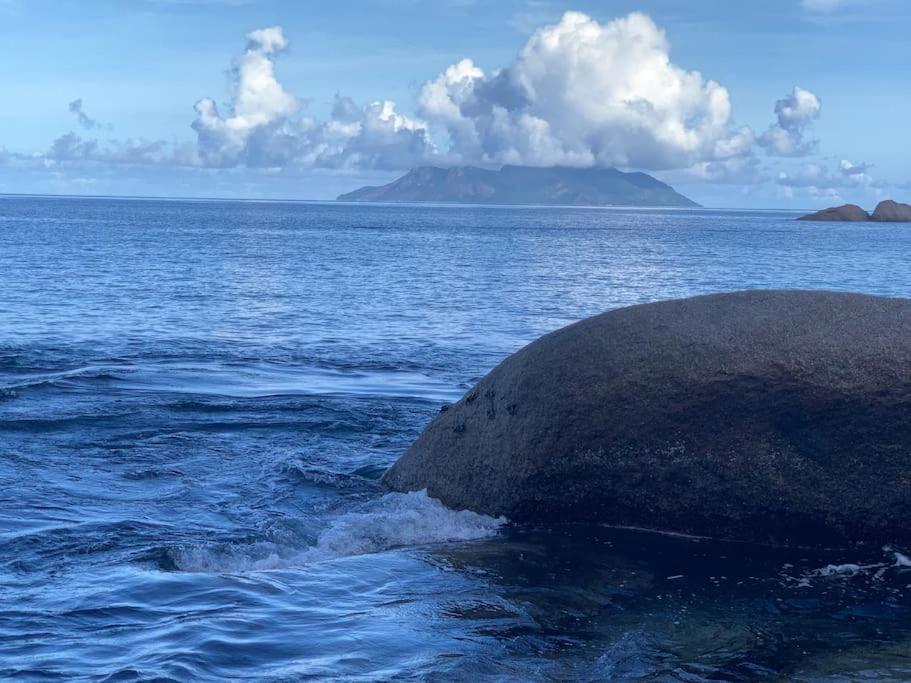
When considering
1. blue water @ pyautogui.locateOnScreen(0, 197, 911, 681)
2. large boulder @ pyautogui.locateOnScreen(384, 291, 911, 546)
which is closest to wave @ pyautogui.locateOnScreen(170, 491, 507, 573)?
blue water @ pyautogui.locateOnScreen(0, 197, 911, 681)

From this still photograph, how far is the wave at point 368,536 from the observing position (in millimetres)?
8938

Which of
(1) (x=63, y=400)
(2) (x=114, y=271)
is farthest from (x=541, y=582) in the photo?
(2) (x=114, y=271)

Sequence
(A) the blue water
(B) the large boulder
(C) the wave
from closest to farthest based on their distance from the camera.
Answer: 1. (A) the blue water
2. (C) the wave
3. (B) the large boulder

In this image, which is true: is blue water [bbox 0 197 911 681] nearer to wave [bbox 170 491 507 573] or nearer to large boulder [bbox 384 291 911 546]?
wave [bbox 170 491 507 573]

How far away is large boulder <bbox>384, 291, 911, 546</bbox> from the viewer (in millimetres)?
9180

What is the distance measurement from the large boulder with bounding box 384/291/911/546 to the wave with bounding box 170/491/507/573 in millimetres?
323

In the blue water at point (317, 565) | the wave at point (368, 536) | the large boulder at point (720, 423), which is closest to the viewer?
the blue water at point (317, 565)

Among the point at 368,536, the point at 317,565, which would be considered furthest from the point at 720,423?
the point at 317,565

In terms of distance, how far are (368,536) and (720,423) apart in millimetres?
3362

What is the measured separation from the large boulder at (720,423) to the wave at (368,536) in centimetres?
32

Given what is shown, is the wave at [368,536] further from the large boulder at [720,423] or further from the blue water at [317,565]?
the large boulder at [720,423]

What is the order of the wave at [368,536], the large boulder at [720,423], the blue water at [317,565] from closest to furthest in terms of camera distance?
the blue water at [317,565] < the wave at [368,536] < the large boulder at [720,423]

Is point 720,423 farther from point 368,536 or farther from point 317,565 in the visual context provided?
point 317,565

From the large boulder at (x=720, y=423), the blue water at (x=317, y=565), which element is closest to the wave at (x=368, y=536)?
the blue water at (x=317, y=565)
